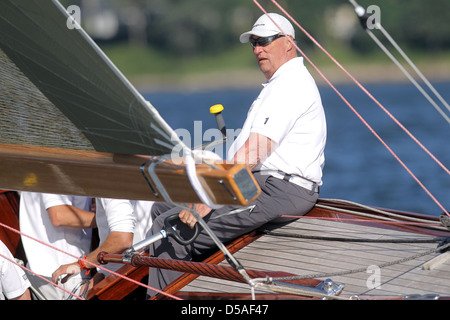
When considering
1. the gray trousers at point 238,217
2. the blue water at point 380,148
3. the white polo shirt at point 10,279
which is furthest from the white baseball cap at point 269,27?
the blue water at point 380,148

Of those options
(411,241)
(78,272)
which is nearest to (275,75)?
(411,241)

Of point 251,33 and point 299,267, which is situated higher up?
point 251,33

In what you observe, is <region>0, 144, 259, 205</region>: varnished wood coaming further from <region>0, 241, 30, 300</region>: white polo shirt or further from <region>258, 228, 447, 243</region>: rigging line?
<region>258, 228, 447, 243</region>: rigging line

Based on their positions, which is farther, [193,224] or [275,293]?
[193,224]

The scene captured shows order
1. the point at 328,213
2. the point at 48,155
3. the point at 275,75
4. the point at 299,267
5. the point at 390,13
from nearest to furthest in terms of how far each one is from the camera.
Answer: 1. the point at 48,155
2. the point at 299,267
3. the point at 275,75
4. the point at 328,213
5. the point at 390,13

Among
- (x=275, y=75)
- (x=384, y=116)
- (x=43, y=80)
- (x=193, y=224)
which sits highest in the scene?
(x=384, y=116)

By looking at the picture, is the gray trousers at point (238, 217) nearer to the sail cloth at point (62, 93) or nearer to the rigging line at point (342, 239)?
the rigging line at point (342, 239)

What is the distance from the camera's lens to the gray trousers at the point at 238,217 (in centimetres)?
335

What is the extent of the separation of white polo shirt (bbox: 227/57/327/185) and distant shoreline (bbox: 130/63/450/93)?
113 ft

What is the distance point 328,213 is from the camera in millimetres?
3801

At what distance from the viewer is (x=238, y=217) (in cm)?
344

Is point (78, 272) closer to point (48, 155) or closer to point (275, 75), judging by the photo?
point (48, 155)

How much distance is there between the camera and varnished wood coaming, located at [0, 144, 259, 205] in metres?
2.18

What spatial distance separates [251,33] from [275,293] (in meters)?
1.38
